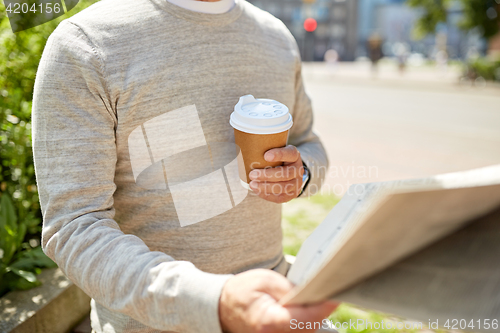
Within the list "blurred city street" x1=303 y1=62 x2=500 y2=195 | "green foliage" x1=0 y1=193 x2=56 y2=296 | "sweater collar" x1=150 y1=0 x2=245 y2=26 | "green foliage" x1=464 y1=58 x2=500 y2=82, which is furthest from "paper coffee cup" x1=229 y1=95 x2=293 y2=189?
"green foliage" x1=464 y1=58 x2=500 y2=82

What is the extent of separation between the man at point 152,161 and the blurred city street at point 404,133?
141 inches

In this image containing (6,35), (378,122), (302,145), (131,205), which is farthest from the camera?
(378,122)

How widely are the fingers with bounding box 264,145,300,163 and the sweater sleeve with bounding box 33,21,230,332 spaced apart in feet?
1.44

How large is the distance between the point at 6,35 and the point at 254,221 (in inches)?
64.3

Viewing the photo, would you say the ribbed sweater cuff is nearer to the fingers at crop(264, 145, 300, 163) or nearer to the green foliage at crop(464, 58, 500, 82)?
the fingers at crop(264, 145, 300, 163)

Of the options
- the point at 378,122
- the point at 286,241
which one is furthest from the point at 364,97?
the point at 286,241

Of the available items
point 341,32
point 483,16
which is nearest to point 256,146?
point 483,16

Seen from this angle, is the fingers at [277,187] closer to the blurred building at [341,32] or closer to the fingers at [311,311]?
the fingers at [311,311]

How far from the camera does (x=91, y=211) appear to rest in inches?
39.6

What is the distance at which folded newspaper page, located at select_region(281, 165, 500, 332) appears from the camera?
0.62 meters

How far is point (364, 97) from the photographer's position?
1261 centimetres

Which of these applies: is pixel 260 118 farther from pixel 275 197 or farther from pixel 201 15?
pixel 201 15

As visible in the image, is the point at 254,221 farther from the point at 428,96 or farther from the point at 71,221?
the point at 428,96

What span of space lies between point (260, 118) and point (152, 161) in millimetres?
368
